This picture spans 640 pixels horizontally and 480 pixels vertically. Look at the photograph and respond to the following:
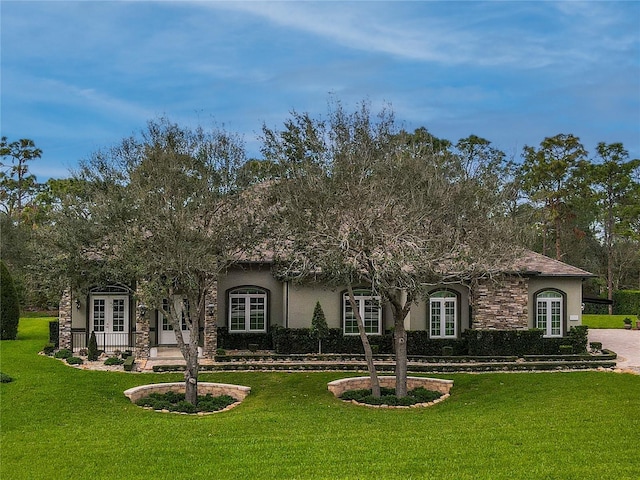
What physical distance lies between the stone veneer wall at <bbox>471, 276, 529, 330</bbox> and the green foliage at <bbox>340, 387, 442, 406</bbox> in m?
6.54

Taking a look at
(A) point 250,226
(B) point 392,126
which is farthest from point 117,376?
(B) point 392,126

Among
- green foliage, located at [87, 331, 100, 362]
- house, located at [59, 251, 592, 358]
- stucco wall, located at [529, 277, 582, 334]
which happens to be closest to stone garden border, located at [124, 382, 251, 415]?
green foliage, located at [87, 331, 100, 362]

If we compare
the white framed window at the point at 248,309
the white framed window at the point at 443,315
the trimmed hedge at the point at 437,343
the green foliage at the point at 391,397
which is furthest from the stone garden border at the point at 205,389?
the white framed window at the point at 443,315

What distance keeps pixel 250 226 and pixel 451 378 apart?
7.86 metres

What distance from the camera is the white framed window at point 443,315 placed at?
2316cm

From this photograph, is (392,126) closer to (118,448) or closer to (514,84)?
(514,84)

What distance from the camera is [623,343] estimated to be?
25891 mm

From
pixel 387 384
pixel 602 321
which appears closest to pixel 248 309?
pixel 387 384

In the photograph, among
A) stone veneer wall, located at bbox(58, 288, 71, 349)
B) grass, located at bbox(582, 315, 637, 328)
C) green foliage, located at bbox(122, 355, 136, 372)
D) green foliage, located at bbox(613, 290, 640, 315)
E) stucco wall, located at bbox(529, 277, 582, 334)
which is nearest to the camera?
green foliage, located at bbox(122, 355, 136, 372)

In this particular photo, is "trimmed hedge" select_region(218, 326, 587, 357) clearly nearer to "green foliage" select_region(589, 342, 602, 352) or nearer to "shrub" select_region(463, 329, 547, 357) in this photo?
"shrub" select_region(463, 329, 547, 357)

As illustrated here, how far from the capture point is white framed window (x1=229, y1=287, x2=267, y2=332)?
23.4 m

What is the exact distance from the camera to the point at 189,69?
1534 cm

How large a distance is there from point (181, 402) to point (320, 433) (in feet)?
16.5

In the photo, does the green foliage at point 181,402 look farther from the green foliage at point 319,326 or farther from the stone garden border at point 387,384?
the green foliage at point 319,326
